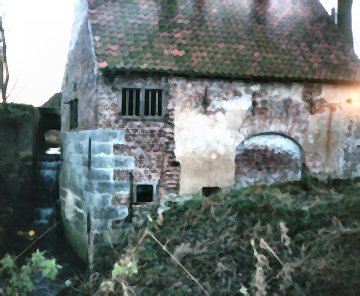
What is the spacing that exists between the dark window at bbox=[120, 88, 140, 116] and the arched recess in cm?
268

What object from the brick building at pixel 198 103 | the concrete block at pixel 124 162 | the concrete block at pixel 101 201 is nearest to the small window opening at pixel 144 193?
the brick building at pixel 198 103

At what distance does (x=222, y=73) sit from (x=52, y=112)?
→ 8901 millimetres

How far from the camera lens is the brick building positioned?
29.2 feet

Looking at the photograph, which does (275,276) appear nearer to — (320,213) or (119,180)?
(320,213)

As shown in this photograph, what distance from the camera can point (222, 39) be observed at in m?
10.1

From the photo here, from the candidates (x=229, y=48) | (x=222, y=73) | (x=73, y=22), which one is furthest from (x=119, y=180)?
(x=73, y=22)

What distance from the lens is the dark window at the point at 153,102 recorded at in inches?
358

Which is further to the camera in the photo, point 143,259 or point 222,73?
point 222,73

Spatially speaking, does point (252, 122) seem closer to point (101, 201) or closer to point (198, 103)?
point (198, 103)

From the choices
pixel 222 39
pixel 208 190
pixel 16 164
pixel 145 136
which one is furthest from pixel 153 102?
pixel 16 164

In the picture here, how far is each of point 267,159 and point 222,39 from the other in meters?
3.31

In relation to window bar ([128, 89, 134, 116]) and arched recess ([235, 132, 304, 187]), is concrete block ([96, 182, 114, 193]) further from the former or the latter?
arched recess ([235, 132, 304, 187])

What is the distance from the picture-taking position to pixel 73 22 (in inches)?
453

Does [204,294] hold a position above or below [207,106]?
below
